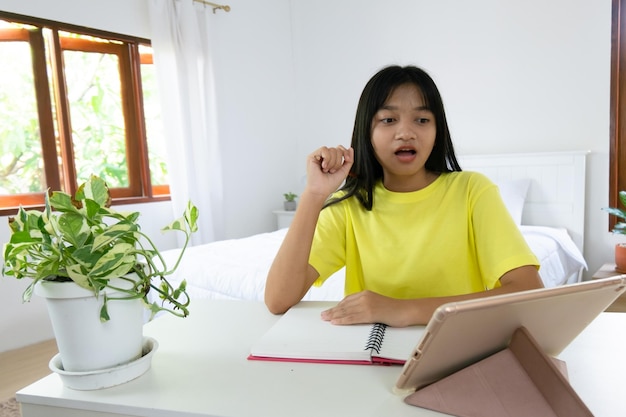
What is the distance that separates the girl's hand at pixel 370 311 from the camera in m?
0.83

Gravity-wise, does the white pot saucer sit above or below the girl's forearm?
below

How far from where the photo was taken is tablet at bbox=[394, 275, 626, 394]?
49 cm

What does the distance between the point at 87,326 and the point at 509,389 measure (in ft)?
1.75

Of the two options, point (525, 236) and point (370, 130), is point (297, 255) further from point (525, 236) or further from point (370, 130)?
point (525, 236)

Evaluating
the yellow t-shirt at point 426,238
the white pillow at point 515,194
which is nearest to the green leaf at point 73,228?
the yellow t-shirt at point 426,238

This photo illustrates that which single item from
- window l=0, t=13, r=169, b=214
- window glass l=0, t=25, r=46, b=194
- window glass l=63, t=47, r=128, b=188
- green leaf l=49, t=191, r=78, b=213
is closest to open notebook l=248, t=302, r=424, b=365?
green leaf l=49, t=191, r=78, b=213

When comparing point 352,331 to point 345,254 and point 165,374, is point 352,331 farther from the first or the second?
point 345,254

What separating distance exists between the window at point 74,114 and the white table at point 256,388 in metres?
2.34

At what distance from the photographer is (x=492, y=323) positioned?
1.77 ft

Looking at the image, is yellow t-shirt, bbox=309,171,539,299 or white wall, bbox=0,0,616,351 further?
white wall, bbox=0,0,616,351

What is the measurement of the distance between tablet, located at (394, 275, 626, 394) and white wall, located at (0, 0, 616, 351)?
2873 millimetres

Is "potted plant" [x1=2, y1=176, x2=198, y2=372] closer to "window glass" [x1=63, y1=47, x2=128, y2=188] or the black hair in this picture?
the black hair

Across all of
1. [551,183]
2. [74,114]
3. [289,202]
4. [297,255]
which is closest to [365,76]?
[289,202]

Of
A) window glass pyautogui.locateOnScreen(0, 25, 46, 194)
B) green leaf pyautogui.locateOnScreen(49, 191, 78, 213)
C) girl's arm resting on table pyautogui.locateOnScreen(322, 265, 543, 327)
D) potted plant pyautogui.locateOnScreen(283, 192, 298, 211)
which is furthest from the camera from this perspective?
potted plant pyautogui.locateOnScreen(283, 192, 298, 211)
